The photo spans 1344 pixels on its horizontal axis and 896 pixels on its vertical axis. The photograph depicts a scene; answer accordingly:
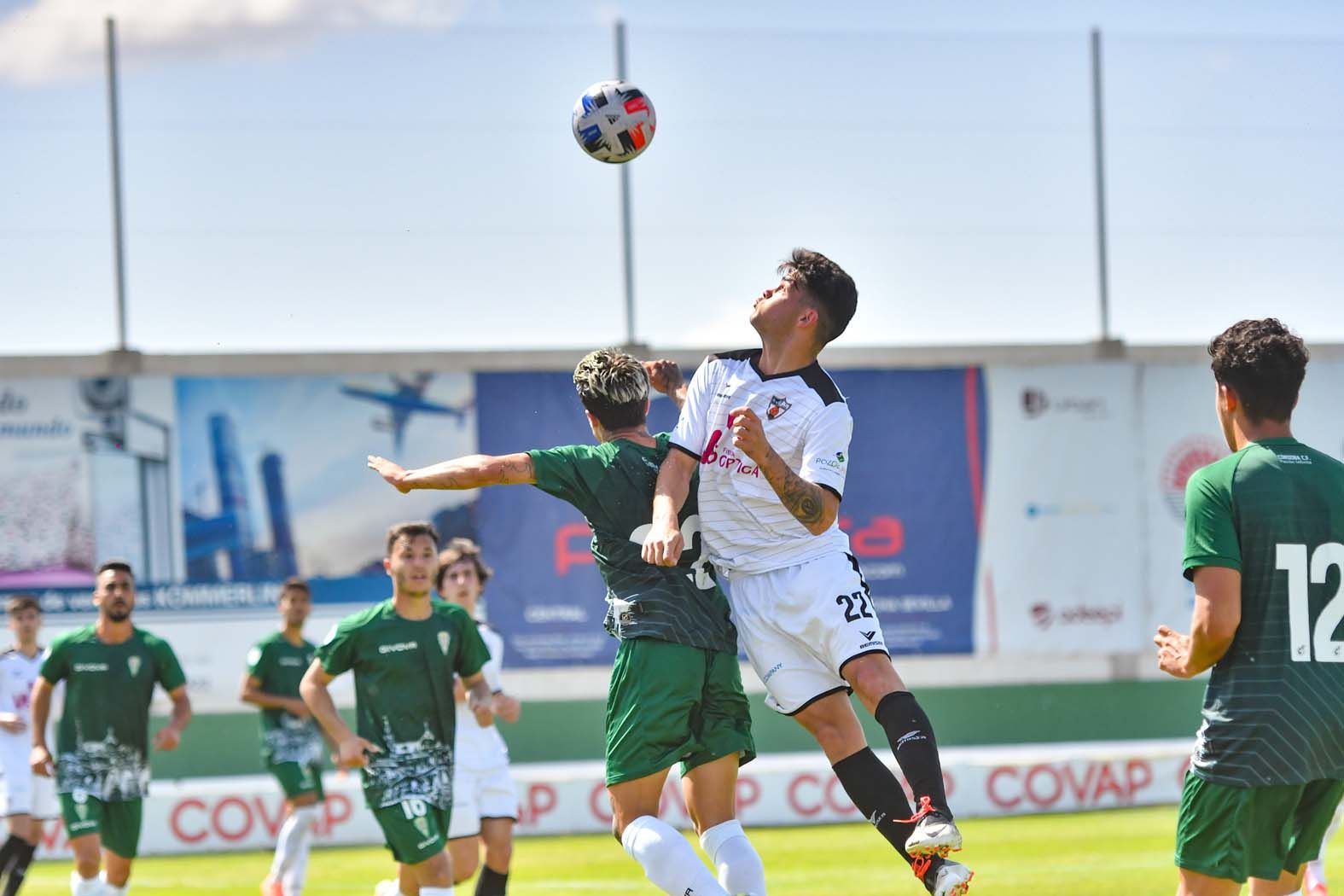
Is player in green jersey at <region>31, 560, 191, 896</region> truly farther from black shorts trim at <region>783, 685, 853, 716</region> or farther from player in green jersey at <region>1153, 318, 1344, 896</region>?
player in green jersey at <region>1153, 318, 1344, 896</region>

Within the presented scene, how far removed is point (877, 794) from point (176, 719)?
5972 millimetres

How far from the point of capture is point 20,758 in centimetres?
1234

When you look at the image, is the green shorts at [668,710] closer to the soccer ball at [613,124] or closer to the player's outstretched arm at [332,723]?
the player's outstretched arm at [332,723]

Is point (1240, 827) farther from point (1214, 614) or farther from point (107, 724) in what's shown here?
point (107, 724)

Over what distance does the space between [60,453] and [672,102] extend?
7838mm

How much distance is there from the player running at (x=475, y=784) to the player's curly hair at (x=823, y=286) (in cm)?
369

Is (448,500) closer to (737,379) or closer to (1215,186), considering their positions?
(1215,186)

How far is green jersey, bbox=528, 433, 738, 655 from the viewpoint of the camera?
5.92 metres

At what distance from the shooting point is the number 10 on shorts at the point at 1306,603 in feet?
15.7

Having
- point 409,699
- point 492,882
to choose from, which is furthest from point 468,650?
point 492,882

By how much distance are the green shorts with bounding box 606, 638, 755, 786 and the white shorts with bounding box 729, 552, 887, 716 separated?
0.16m

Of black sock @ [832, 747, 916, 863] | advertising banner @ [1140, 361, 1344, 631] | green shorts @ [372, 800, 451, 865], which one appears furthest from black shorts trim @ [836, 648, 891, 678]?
advertising banner @ [1140, 361, 1344, 631]

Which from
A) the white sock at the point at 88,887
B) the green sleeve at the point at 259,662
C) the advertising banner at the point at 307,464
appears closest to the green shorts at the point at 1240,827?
the white sock at the point at 88,887

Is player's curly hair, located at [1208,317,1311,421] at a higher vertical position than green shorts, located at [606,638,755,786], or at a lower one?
higher
